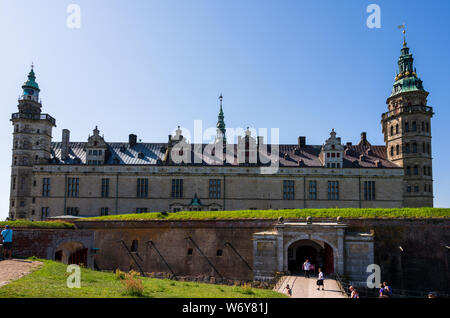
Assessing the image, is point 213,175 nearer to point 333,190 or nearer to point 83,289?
point 333,190

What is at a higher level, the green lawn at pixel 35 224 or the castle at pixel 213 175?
the castle at pixel 213 175

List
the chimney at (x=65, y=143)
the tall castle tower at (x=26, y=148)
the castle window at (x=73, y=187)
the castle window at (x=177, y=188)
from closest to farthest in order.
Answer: the castle window at (x=177, y=188) → the castle window at (x=73, y=187) → the tall castle tower at (x=26, y=148) → the chimney at (x=65, y=143)

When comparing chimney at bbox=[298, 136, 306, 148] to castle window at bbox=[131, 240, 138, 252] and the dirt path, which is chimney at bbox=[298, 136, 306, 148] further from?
the dirt path

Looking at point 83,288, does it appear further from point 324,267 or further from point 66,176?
point 66,176

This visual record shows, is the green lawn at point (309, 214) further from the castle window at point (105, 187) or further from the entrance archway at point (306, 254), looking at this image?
the castle window at point (105, 187)

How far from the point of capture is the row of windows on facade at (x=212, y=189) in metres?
45.7

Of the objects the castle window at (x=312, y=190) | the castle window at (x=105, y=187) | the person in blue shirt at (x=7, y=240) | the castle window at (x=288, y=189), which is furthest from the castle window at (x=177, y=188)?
the person in blue shirt at (x=7, y=240)

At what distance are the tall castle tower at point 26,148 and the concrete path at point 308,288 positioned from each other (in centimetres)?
3643

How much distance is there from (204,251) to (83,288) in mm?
17573

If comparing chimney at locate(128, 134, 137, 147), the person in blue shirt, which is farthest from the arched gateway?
chimney at locate(128, 134, 137, 147)

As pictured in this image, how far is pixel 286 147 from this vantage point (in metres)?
50.3

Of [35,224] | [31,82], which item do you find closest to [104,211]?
[35,224]
